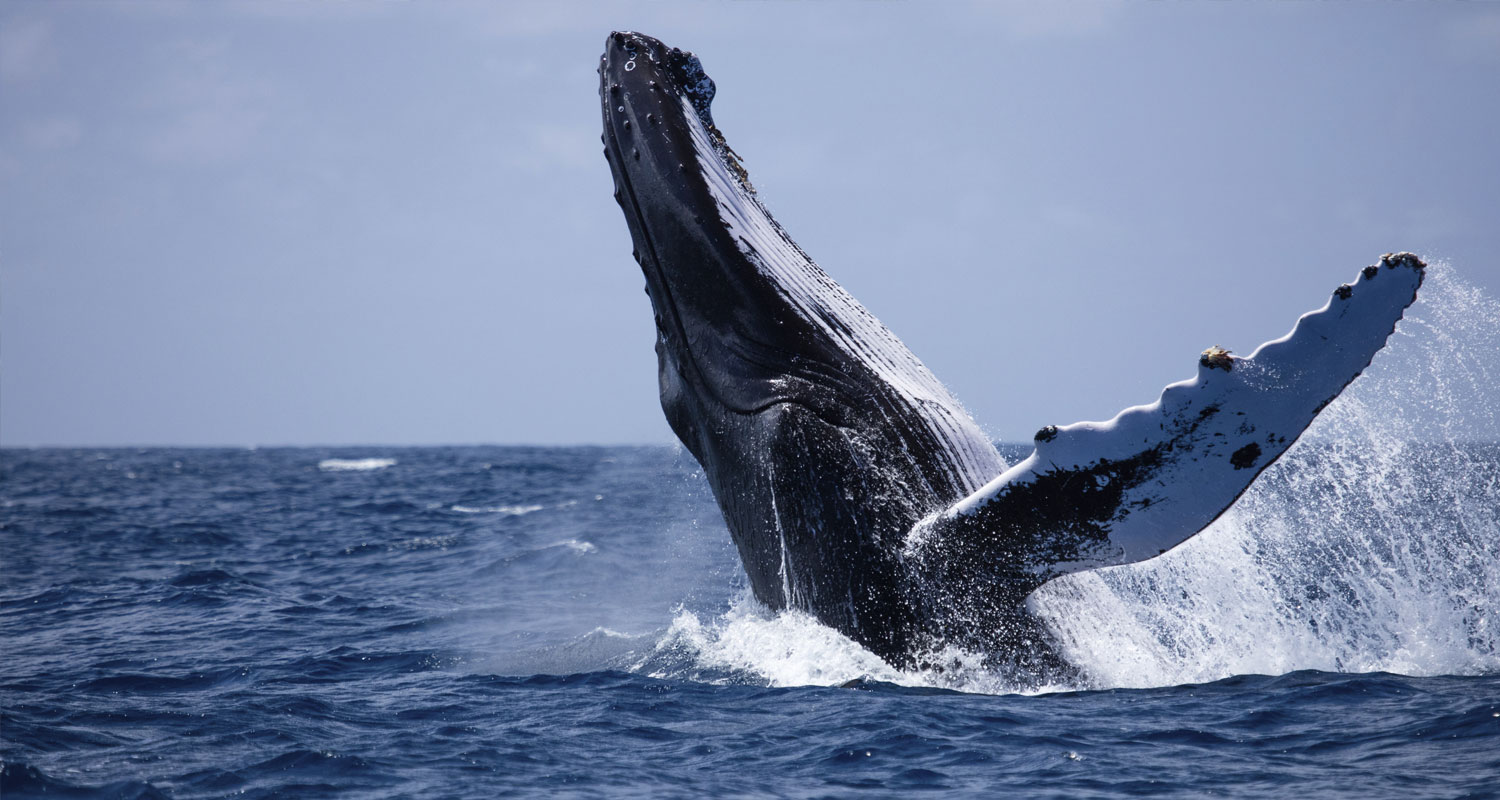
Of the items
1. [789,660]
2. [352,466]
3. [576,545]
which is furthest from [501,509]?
[352,466]

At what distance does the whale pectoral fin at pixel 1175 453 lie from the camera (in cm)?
443

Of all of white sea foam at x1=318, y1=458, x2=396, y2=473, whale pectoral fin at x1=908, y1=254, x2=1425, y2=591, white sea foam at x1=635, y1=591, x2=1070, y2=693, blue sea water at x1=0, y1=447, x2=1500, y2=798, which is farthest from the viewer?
white sea foam at x1=318, y1=458, x2=396, y2=473

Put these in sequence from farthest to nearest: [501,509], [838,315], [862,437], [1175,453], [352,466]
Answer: [352,466], [501,509], [838,315], [862,437], [1175,453]

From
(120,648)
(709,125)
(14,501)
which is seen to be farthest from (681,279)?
(14,501)

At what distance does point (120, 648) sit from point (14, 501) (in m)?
29.5

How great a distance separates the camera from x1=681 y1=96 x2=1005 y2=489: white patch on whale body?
6180 mm

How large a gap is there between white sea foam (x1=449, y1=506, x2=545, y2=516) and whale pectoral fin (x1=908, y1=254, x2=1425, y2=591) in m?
21.4

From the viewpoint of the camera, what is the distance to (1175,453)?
4738mm

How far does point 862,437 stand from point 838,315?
744 millimetres

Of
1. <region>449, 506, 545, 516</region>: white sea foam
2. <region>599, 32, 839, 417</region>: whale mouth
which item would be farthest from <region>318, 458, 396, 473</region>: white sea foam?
<region>599, 32, 839, 417</region>: whale mouth

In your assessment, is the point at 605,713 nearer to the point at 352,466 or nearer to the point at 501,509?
the point at 501,509

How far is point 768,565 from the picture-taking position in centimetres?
646

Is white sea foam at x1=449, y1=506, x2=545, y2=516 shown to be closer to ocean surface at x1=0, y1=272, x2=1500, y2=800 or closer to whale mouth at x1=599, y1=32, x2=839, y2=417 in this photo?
ocean surface at x1=0, y1=272, x2=1500, y2=800

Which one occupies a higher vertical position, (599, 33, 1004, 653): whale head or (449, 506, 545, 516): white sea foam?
(599, 33, 1004, 653): whale head
